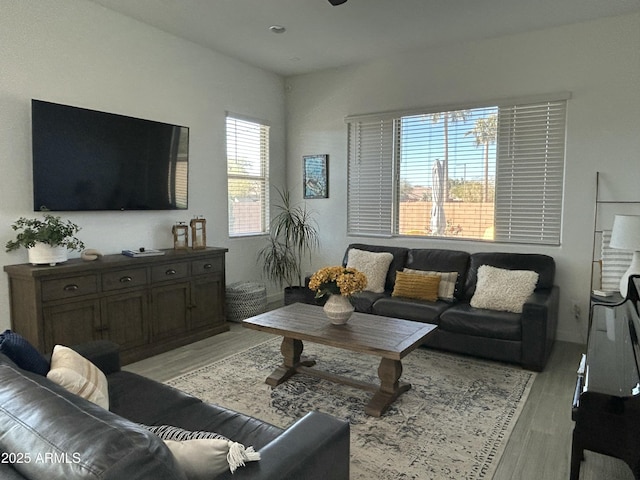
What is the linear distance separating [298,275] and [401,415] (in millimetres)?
3392

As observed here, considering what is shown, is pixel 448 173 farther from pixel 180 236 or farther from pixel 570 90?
pixel 180 236

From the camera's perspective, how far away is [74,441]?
3.11 feet

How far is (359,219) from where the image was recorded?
17.9ft

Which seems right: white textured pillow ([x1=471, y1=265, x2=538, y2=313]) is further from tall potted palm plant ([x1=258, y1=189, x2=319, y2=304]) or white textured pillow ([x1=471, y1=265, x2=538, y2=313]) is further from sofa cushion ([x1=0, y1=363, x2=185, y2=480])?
sofa cushion ([x1=0, y1=363, x2=185, y2=480])

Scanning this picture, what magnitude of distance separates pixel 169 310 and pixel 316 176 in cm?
264

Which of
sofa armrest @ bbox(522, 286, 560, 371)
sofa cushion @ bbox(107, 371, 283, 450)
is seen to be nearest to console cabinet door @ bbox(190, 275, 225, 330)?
sofa cushion @ bbox(107, 371, 283, 450)

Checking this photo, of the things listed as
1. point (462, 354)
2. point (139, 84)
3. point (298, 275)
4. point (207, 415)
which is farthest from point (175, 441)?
point (298, 275)

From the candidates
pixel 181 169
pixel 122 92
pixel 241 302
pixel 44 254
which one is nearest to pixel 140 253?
pixel 44 254

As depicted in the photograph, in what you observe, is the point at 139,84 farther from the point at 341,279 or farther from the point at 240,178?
the point at 341,279

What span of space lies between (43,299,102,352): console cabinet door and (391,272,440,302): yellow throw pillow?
2680mm

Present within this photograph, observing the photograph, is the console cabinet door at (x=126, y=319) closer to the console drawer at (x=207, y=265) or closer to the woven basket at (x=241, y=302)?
the console drawer at (x=207, y=265)

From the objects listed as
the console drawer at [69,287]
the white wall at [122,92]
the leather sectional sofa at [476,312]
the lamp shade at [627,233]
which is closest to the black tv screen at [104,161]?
the white wall at [122,92]

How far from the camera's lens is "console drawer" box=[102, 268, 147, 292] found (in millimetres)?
3463

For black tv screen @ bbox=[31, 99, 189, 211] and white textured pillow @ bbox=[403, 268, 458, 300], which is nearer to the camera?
black tv screen @ bbox=[31, 99, 189, 211]
